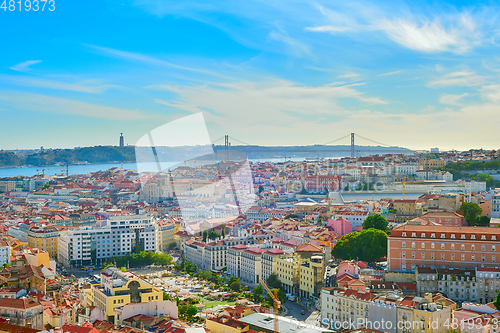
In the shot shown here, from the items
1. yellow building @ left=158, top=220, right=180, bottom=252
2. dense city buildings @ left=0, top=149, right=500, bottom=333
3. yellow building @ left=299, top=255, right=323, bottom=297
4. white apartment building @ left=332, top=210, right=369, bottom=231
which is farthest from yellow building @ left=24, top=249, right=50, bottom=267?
white apartment building @ left=332, top=210, right=369, bottom=231

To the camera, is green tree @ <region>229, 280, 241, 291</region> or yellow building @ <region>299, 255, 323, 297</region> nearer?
yellow building @ <region>299, 255, 323, 297</region>

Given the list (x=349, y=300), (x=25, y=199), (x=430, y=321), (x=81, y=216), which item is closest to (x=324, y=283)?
(x=349, y=300)

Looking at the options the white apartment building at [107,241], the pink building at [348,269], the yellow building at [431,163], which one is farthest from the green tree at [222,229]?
the yellow building at [431,163]

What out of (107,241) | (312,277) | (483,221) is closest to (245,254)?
(312,277)

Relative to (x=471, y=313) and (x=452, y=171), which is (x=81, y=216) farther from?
(x=452, y=171)

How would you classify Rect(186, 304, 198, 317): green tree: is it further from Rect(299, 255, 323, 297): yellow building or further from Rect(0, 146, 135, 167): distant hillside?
Rect(0, 146, 135, 167): distant hillside

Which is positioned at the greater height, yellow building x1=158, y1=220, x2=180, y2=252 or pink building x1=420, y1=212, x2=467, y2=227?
pink building x1=420, y1=212, x2=467, y2=227

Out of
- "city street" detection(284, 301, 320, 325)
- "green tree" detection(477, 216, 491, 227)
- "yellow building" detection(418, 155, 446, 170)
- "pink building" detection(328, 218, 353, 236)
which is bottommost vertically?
"city street" detection(284, 301, 320, 325)

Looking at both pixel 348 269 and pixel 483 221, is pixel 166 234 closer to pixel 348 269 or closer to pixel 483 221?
pixel 348 269
